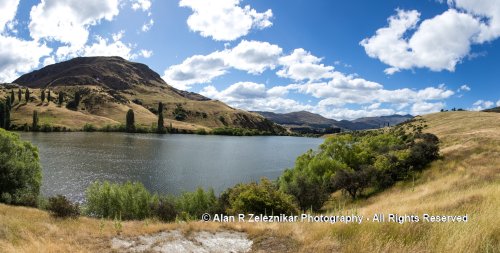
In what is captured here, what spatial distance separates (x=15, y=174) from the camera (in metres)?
44.3

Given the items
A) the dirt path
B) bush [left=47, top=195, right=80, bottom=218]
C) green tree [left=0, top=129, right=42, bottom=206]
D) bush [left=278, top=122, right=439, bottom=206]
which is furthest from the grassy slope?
bush [left=278, top=122, right=439, bottom=206]

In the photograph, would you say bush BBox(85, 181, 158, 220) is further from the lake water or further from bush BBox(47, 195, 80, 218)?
bush BBox(47, 195, 80, 218)

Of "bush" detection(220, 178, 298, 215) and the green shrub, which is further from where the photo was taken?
the green shrub

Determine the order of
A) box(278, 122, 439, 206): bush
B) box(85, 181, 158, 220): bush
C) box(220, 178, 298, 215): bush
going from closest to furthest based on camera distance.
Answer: box(220, 178, 298, 215): bush < box(85, 181, 158, 220): bush < box(278, 122, 439, 206): bush

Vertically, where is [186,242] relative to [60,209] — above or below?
above

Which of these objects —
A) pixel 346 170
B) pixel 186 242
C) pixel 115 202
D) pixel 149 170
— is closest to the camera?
pixel 186 242

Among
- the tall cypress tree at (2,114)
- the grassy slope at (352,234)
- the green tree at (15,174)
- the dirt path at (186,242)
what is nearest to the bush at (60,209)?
the grassy slope at (352,234)

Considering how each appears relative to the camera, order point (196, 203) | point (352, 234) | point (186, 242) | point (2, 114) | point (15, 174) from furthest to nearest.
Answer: point (2, 114)
point (196, 203)
point (15, 174)
point (186, 242)
point (352, 234)

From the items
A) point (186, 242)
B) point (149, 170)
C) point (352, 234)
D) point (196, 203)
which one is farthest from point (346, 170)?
point (352, 234)

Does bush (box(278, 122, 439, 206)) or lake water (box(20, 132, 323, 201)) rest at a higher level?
bush (box(278, 122, 439, 206))

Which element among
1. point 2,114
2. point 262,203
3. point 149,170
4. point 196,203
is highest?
point 2,114

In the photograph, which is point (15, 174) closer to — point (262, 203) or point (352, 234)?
point (262, 203)

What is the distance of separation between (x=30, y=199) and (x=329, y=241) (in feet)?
119

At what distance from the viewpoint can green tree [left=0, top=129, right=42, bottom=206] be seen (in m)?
41.2
